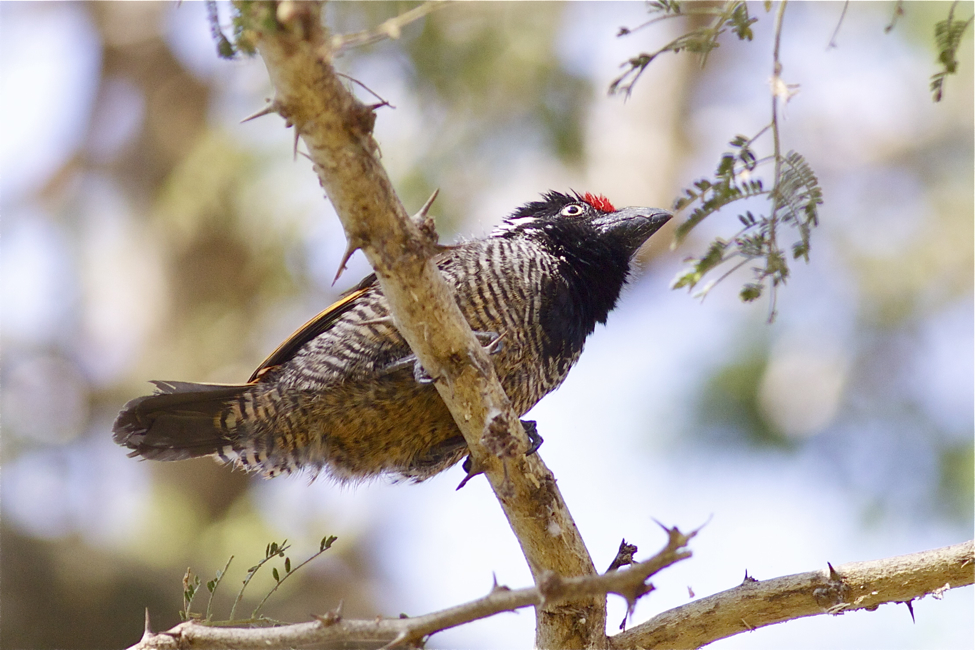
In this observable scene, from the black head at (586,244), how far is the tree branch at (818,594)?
116cm

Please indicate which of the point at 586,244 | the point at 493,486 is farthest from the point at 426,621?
the point at 586,244

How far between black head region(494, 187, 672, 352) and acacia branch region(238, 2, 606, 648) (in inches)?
36.0

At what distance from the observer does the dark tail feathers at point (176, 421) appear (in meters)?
3.13

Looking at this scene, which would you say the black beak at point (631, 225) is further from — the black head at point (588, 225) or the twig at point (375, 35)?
the twig at point (375, 35)

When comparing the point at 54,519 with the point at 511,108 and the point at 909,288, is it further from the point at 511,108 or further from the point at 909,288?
the point at 909,288

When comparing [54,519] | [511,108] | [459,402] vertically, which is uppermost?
[511,108]

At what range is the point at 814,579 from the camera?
2418 millimetres

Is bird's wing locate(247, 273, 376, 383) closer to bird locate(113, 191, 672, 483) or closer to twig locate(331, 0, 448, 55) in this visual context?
bird locate(113, 191, 672, 483)

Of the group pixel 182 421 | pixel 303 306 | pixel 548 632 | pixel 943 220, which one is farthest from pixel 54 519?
pixel 943 220

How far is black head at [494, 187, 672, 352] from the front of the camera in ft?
11.2

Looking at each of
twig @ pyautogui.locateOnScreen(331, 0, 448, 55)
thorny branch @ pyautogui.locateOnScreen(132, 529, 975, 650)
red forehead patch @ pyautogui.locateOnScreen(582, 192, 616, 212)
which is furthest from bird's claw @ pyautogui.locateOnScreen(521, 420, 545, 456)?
twig @ pyautogui.locateOnScreen(331, 0, 448, 55)

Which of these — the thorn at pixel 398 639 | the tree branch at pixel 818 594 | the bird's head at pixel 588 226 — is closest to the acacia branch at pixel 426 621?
the thorn at pixel 398 639

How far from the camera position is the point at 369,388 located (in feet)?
9.96

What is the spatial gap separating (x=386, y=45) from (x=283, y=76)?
180 inches
